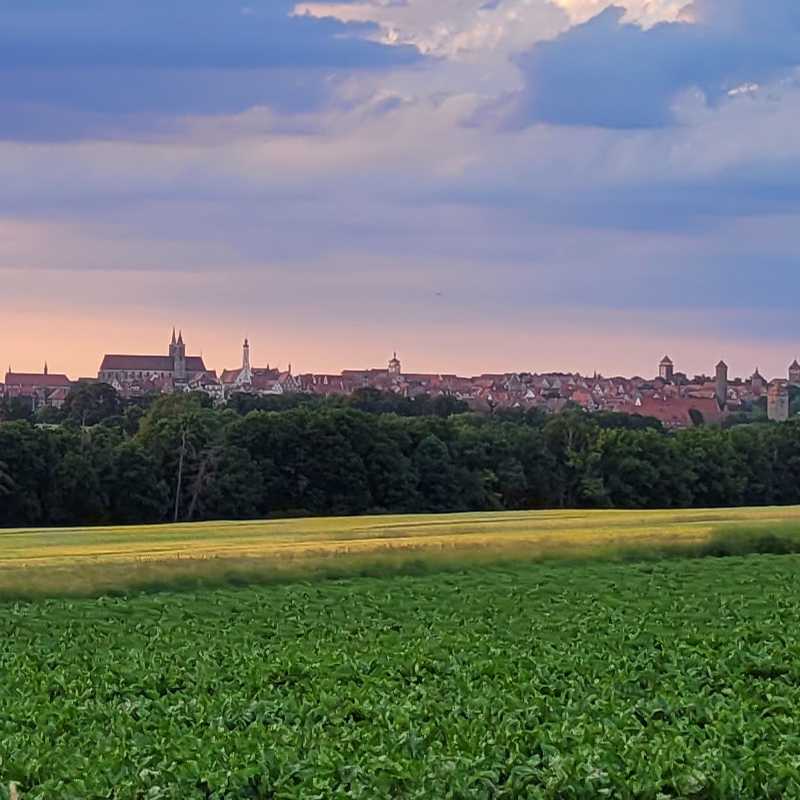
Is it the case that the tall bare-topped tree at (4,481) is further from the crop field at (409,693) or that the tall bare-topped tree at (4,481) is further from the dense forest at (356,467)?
the crop field at (409,693)

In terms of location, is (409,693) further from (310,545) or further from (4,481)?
(4,481)

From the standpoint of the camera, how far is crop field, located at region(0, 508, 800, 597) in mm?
27688

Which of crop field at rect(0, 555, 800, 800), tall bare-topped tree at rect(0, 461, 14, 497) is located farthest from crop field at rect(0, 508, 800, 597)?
tall bare-topped tree at rect(0, 461, 14, 497)

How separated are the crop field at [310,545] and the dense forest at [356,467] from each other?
73.3 feet

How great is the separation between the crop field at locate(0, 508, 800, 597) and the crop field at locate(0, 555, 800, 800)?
2005 millimetres

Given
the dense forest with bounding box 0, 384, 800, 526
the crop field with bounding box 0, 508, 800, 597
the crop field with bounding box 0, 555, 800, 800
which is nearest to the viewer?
the crop field with bounding box 0, 555, 800, 800

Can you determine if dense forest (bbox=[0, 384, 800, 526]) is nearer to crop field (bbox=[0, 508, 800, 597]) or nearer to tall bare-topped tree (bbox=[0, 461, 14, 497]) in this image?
tall bare-topped tree (bbox=[0, 461, 14, 497])

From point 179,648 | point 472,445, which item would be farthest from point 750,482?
point 179,648

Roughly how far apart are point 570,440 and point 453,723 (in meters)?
69.4

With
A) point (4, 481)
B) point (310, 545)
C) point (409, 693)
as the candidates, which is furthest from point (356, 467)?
point (409, 693)

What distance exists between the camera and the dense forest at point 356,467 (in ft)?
219

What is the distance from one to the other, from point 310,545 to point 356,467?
37.6 metres

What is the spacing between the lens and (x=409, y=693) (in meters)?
14.7

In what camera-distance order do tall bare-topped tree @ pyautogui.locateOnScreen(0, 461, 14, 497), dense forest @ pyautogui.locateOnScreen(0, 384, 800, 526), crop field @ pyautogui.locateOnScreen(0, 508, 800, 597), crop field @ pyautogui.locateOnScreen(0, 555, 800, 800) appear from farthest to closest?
dense forest @ pyautogui.locateOnScreen(0, 384, 800, 526) → tall bare-topped tree @ pyautogui.locateOnScreen(0, 461, 14, 497) → crop field @ pyautogui.locateOnScreen(0, 508, 800, 597) → crop field @ pyautogui.locateOnScreen(0, 555, 800, 800)
